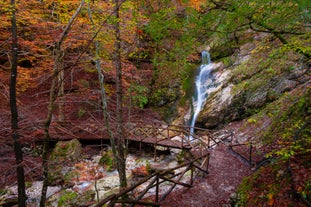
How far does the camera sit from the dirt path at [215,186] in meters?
5.55

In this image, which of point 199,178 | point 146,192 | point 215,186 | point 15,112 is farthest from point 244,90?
point 15,112

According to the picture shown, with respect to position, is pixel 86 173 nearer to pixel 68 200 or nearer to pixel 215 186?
pixel 68 200

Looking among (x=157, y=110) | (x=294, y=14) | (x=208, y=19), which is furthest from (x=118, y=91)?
(x=157, y=110)

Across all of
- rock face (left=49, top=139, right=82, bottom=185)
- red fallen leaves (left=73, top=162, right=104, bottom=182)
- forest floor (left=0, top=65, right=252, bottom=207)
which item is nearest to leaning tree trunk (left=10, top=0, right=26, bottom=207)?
forest floor (left=0, top=65, right=252, bottom=207)

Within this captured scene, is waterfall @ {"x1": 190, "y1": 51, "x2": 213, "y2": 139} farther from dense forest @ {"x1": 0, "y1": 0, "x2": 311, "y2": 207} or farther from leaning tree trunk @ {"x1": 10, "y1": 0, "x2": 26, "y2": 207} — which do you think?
leaning tree trunk @ {"x1": 10, "y1": 0, "x2": 26, "y2": 207}

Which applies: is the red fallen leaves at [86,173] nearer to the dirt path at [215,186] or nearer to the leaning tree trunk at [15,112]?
the leaning tree trunk at [15,112]

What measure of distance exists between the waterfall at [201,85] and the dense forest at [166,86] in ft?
1.25

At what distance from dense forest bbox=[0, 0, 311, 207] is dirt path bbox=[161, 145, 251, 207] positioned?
62 mm

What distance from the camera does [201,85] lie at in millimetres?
16016

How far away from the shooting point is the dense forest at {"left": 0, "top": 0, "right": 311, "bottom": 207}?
4.04 metres

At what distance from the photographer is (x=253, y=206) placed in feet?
14.0

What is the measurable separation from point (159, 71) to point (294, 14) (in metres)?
14.2

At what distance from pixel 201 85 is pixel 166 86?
120 inches

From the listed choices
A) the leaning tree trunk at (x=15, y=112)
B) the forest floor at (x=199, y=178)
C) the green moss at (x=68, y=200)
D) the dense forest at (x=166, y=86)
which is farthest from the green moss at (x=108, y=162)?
the leaning tree trunk at (x=15, y=112)
